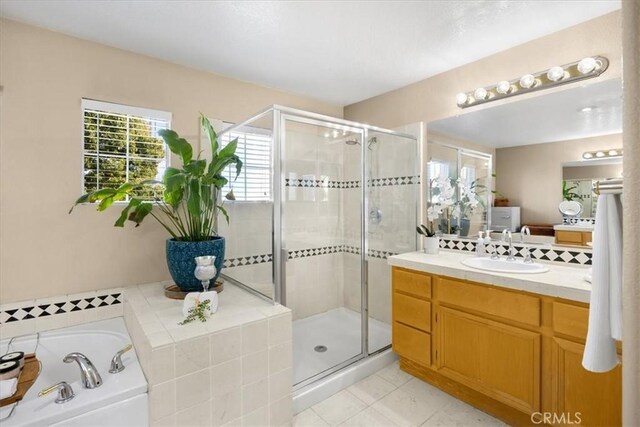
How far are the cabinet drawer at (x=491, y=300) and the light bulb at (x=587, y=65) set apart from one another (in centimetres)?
147

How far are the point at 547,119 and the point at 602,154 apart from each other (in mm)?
422

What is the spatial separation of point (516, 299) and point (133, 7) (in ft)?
9.25

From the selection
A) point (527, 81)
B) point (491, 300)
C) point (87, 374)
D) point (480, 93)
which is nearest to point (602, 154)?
point (527, 81)

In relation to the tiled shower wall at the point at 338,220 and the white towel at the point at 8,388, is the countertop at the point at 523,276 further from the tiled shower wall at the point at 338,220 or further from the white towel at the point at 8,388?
the white towel at the point at 8,388

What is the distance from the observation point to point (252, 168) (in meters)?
2.16

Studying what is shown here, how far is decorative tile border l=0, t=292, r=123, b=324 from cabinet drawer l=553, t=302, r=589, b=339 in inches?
111

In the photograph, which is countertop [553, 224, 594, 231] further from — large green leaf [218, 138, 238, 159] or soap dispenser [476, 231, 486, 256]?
large green leaf [218, 138, 238, 159]

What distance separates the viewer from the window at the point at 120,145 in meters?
2.19

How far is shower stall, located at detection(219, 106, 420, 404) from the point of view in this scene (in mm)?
2193

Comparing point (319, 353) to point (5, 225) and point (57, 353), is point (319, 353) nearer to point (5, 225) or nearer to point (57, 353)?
point (57, 353)

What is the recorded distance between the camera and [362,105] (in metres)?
3.45

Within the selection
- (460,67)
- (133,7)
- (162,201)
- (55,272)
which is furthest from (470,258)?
(55,272)

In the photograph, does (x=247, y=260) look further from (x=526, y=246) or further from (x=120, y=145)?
(x=526, y=246)

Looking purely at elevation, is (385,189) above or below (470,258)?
above
